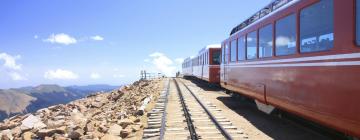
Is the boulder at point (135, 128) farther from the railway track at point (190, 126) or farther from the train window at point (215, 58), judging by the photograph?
the train window at point (215, 58)

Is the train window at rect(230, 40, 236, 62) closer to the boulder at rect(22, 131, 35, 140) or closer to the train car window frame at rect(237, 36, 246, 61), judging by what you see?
the train car window frame at rect(237, 36, 246, 61)

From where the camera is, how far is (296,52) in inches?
355

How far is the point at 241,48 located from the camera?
1504 centimetres

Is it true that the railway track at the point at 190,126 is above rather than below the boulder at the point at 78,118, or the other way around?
above

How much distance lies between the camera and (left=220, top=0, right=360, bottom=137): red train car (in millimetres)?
6719

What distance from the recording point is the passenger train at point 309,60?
6719 millimetres

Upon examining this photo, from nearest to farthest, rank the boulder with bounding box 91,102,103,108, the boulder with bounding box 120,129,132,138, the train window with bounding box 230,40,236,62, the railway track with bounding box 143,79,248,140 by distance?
the railway track with bounding box 143,79,248,140, the boulder with bounding box 120,129,132,138, the train window with bounding box 230,40,236,62, the boulder with bounding box 91,102,103,108

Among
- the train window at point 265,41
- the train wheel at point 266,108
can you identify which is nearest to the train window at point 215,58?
the train wheel at point 266,108

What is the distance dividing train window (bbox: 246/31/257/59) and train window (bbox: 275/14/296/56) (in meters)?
2.29

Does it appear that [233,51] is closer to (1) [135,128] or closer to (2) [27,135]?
(1) [135,128]

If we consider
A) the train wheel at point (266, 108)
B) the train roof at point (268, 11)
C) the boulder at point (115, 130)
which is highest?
the train roof at point (268, 11)

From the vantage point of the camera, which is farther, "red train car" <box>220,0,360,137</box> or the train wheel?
the train wheel

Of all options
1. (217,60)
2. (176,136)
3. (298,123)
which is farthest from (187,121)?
(217,60)

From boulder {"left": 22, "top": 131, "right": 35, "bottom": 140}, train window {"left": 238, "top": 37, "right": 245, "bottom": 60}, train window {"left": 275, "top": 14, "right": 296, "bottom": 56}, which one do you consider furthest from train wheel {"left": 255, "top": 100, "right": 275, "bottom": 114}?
boulder {"left": 22, "top": 131, "right": 35, "bottom": 140}
